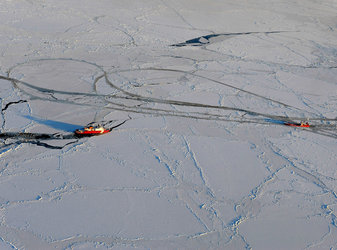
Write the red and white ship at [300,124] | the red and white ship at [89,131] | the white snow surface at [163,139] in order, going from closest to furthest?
the white snow surface at [163,139]
the red and white ship at [89,131]
the red and white ship at [300,124]

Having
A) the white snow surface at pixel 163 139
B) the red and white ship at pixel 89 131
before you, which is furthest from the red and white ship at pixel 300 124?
the red and white ship at pixel 89 131

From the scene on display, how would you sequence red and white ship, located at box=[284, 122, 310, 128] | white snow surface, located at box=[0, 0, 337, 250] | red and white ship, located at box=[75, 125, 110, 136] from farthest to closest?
1. red and white ship, located at box=[284, 122, 310, 128]
2. red and white ship, located at box=[75, 125, 110, 136]
3. white snow surface, located at box=[0, 0, 337, 250]

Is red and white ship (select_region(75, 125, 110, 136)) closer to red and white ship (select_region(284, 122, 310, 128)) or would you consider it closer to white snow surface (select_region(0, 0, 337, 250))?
white snow surface (select_region(0, 0, 337, 250))

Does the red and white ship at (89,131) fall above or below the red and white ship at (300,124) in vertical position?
above

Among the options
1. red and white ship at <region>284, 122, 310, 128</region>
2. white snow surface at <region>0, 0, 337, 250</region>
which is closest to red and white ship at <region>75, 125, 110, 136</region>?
white snow surface at <region>0, 0, 337, 250</region>

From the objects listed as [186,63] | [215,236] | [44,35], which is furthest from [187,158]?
[44,35]

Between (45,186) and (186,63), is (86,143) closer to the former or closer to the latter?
(45,186)

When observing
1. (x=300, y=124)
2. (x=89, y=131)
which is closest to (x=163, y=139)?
(x=89, y=131)

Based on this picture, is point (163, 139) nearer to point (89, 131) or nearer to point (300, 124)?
point (89, 131)

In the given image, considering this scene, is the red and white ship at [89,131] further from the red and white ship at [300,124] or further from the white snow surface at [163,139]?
the red and white ship at [300,124]

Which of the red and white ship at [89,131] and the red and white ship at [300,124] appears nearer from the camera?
the red and white ship at [89,131]
